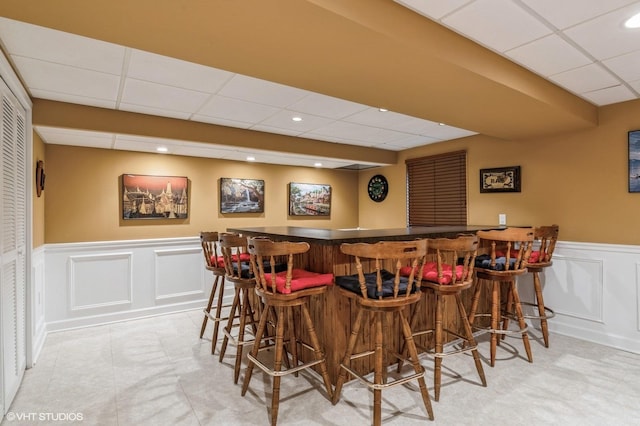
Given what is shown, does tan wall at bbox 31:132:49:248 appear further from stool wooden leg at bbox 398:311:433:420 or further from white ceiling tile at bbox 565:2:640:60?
white ceiling tile at bbox 565:2:640:60

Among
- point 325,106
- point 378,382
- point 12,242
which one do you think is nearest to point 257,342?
point 378,382

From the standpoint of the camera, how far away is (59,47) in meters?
2.08

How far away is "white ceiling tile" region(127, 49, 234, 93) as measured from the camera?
2.28 m

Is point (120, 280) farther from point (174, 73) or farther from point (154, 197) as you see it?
point (174, 73)

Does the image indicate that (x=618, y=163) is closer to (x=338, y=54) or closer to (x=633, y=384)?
(x=633, y=384)

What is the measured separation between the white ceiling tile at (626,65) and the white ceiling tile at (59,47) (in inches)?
134

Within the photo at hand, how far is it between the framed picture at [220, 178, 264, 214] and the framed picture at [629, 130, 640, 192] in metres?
4.55

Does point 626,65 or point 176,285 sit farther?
point 176,285

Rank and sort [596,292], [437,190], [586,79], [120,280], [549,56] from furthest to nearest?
1. [437,190]
2. [120,280]
3. [596,292]
4. [586,79]
5. [549,56]

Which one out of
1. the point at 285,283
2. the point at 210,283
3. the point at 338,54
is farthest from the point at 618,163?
the point at 210,283

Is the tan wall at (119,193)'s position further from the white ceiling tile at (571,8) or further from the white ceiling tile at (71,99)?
the white ceiling tile at (571,8)

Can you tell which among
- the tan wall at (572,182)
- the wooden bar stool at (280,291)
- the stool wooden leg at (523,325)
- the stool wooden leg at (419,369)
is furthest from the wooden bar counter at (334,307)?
the tan wall at (572,182)

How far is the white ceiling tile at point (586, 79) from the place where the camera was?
8.27 feet

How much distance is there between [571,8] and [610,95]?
6.03 feet
